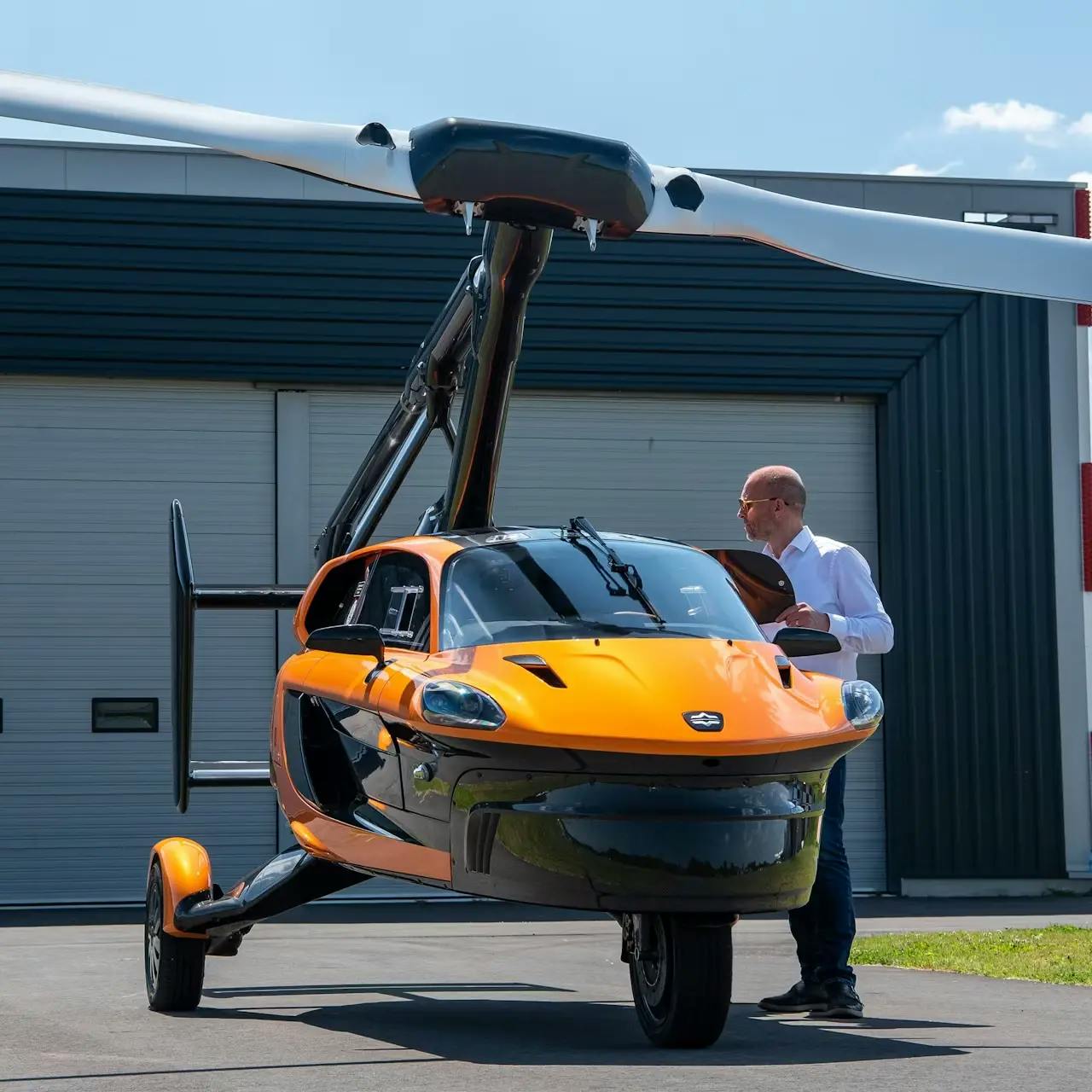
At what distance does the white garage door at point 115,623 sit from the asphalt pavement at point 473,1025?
2.22m

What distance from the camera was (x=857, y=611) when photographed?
22.5 ft

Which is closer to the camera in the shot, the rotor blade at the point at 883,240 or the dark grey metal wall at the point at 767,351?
the rotor blade at the point at 883,240

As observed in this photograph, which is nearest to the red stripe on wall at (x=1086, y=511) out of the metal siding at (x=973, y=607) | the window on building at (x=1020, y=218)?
the metal siding at (x=973, y=607)

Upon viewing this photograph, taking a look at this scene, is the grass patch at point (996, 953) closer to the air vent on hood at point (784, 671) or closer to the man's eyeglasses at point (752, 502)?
the man's eyeglasses at point (752, 502)

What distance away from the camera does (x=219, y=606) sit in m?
7.48

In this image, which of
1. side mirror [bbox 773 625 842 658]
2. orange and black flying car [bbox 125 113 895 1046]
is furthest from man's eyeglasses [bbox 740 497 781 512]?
side mirror [bbox 773 625 842 658]

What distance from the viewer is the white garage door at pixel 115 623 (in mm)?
13258

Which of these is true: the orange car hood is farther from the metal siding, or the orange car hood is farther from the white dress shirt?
the metal siding

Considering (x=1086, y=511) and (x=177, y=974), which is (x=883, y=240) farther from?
(x=1086, y=511)

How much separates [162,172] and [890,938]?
8.28 meters

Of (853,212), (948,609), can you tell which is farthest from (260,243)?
(853,212)

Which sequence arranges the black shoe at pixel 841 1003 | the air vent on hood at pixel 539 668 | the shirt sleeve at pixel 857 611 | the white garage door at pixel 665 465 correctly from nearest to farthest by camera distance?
the air vent on hood at pixel 539 668 < the black shoe at pixel 841 1003 < the shirt sleeve at pixel 857 611 < the white garage door at pixel 665 465

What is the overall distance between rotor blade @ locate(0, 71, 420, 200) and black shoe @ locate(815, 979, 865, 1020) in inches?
135

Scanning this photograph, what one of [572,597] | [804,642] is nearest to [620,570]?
[572,597]
